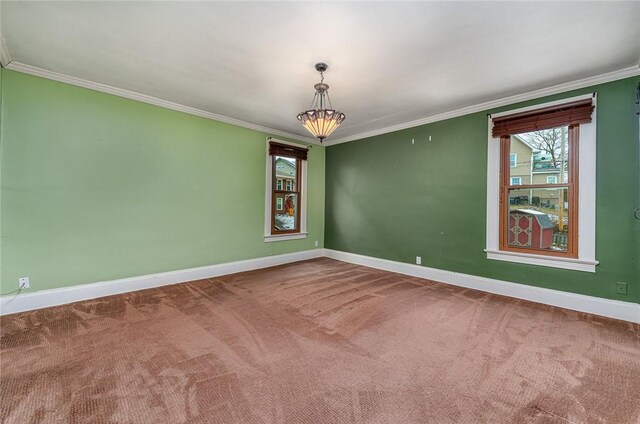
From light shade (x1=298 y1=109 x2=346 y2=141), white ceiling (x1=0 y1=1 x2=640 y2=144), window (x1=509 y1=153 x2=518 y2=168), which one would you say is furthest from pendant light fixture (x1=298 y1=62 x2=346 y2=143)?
window (x1=509 y1=153 x2=518 y2=168)

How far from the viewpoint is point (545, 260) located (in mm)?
3451

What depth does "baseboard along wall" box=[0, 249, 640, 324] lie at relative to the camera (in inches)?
117

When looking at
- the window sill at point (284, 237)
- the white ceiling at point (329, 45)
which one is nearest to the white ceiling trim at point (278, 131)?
the white ceiling at point (329, 45)

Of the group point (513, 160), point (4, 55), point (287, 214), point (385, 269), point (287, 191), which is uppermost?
point (4, 55)

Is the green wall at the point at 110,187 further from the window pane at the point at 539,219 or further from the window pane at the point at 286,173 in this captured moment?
the window pane at the point at 539,219

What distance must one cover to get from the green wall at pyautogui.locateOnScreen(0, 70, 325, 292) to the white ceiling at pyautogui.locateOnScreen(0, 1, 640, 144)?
1.67ft

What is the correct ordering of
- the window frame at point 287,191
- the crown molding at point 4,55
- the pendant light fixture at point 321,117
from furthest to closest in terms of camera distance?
1. the window frame at point 287,191
2. the pendant light fixture at point 321,117
3. the crown molding at point 4,55

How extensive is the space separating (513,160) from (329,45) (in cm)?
305

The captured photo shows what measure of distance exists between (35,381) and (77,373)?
224 mm

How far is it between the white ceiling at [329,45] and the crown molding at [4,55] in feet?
0.13

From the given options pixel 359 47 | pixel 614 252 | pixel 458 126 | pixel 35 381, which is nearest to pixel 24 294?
pixel 35 381

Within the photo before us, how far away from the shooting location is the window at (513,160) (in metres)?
3.75

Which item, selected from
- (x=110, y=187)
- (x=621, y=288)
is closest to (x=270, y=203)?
(x=110, y=187)

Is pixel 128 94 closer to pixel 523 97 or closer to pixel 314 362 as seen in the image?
pixel 314 362
